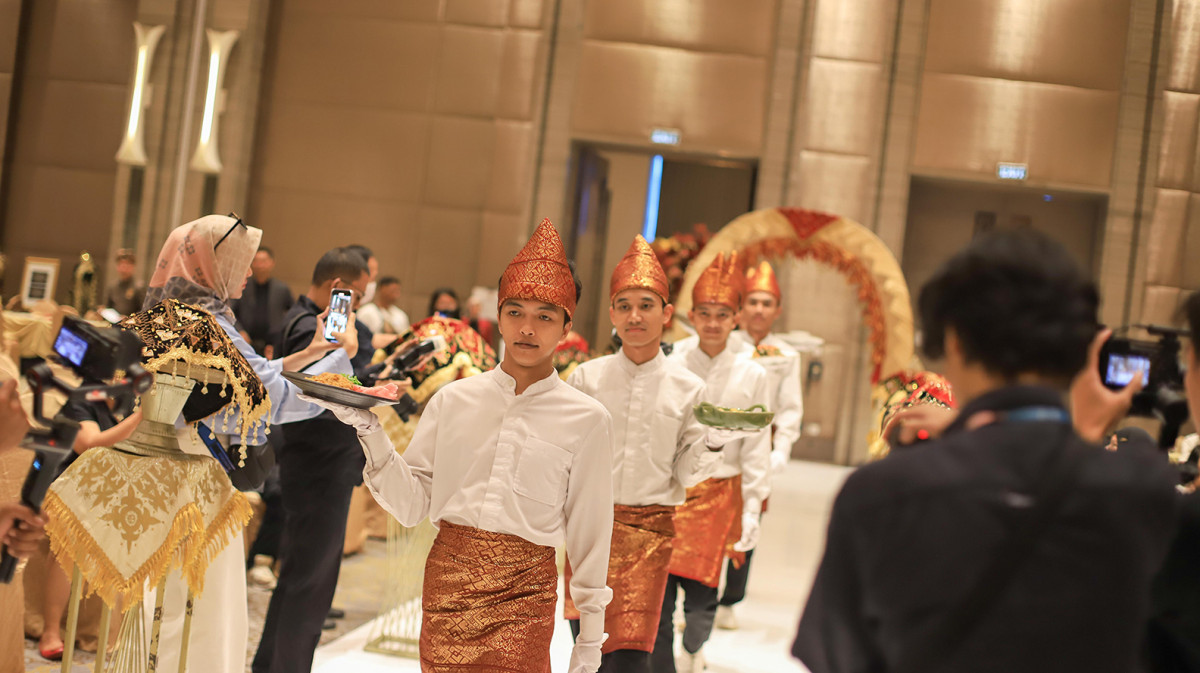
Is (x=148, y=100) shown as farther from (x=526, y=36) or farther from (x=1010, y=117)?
(x=1010, y=117)

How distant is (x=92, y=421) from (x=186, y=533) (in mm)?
599

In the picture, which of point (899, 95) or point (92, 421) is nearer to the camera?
point (92, 421)

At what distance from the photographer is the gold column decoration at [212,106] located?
11.8m

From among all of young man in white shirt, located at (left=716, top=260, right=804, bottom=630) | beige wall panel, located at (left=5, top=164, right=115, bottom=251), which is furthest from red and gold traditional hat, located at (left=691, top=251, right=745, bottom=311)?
beige wall panel, located at (left=5, top=164, right=115, bottom=251)

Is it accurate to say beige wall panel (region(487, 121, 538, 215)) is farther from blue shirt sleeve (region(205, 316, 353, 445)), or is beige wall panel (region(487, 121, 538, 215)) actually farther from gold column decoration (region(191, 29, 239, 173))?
blue shirt sleeve (region(205, 316, 353, 445))

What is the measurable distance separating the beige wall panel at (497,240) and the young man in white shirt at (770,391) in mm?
5914


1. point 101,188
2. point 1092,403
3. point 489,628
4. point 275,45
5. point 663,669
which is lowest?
point 663,669

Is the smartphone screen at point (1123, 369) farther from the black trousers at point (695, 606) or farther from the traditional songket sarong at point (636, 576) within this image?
the black trousers at point (695, 606)

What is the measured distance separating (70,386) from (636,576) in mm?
2059

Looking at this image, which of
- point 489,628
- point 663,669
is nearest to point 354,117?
point 663,669

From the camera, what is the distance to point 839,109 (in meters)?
12.0

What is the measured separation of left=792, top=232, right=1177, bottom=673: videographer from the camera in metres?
1.40

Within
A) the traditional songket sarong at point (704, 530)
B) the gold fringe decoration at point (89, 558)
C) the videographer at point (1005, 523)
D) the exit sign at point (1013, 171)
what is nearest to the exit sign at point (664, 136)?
the exit sign at point (1013, 171)

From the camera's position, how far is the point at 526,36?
12195 millimetres
